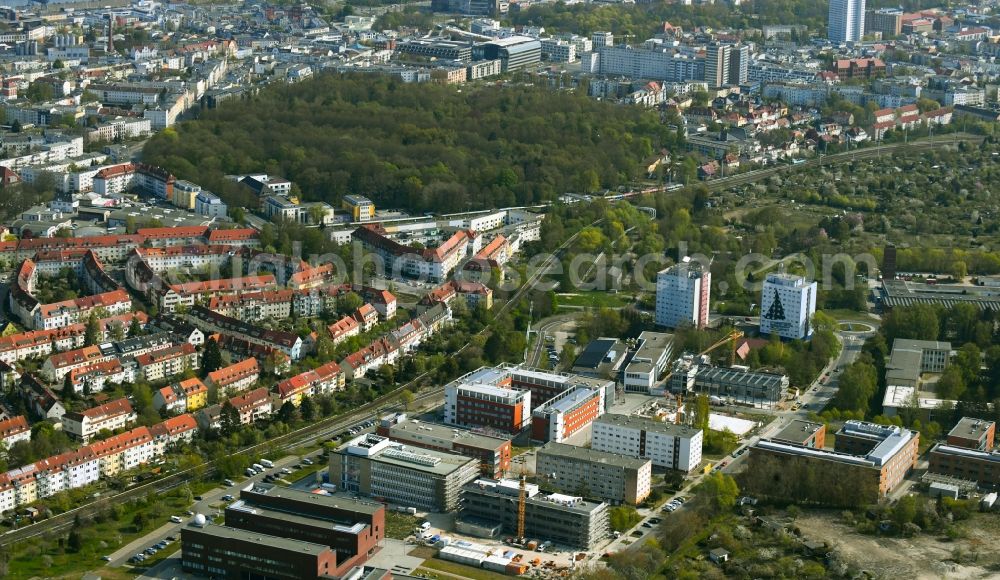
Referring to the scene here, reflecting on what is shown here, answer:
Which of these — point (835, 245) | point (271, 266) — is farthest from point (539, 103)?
point (271, 266)

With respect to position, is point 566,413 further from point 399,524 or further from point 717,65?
point 717,65

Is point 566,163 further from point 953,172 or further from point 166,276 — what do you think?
point 166,276

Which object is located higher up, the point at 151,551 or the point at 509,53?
the point at 509,53

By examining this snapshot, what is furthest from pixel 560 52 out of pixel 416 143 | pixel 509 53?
pixel 416 143

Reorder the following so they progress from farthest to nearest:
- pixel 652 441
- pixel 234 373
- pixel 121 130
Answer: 1. pixel 121 130
2. pixel 234 373
3. pixel 652 441

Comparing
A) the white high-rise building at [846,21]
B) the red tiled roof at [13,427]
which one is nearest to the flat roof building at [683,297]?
the red tiled roof at [13,427]

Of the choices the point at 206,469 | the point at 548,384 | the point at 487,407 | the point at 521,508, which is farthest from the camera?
the point at 548,384

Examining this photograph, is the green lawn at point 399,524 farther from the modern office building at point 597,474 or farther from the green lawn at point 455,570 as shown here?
the modern office building at point 597,474
